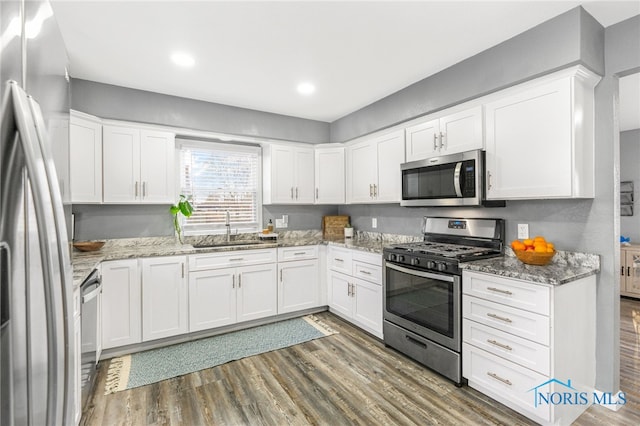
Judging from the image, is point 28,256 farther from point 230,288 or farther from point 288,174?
point 288,174

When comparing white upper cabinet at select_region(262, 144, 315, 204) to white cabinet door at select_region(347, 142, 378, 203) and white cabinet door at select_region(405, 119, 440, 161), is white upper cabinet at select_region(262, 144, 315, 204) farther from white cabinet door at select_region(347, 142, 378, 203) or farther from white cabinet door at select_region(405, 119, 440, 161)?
white cabinet door at select_region(405, 119, 440, 161)

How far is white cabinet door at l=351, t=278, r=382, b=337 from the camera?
126 inches

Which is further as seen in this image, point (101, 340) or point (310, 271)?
point (310, 271)

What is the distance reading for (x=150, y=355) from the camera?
2949 mm

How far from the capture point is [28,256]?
64 centimetres

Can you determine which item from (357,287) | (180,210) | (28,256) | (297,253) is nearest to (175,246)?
(180,210)

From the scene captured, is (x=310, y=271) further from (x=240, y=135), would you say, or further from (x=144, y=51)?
(x=144, y=51)

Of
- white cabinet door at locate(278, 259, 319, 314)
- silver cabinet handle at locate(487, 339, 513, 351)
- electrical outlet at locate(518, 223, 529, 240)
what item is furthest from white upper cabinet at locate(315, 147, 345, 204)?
silver cabinet handle at locate(487, 339, 513, 351)

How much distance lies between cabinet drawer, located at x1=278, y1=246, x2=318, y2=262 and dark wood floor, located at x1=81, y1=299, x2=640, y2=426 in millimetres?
1149

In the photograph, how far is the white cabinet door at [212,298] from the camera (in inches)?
127

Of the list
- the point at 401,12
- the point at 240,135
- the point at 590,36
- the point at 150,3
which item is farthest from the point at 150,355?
the point at 590,36

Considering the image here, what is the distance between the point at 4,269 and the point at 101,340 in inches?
109

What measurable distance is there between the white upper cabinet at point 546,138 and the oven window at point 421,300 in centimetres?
87

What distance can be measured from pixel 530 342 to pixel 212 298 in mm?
2759
